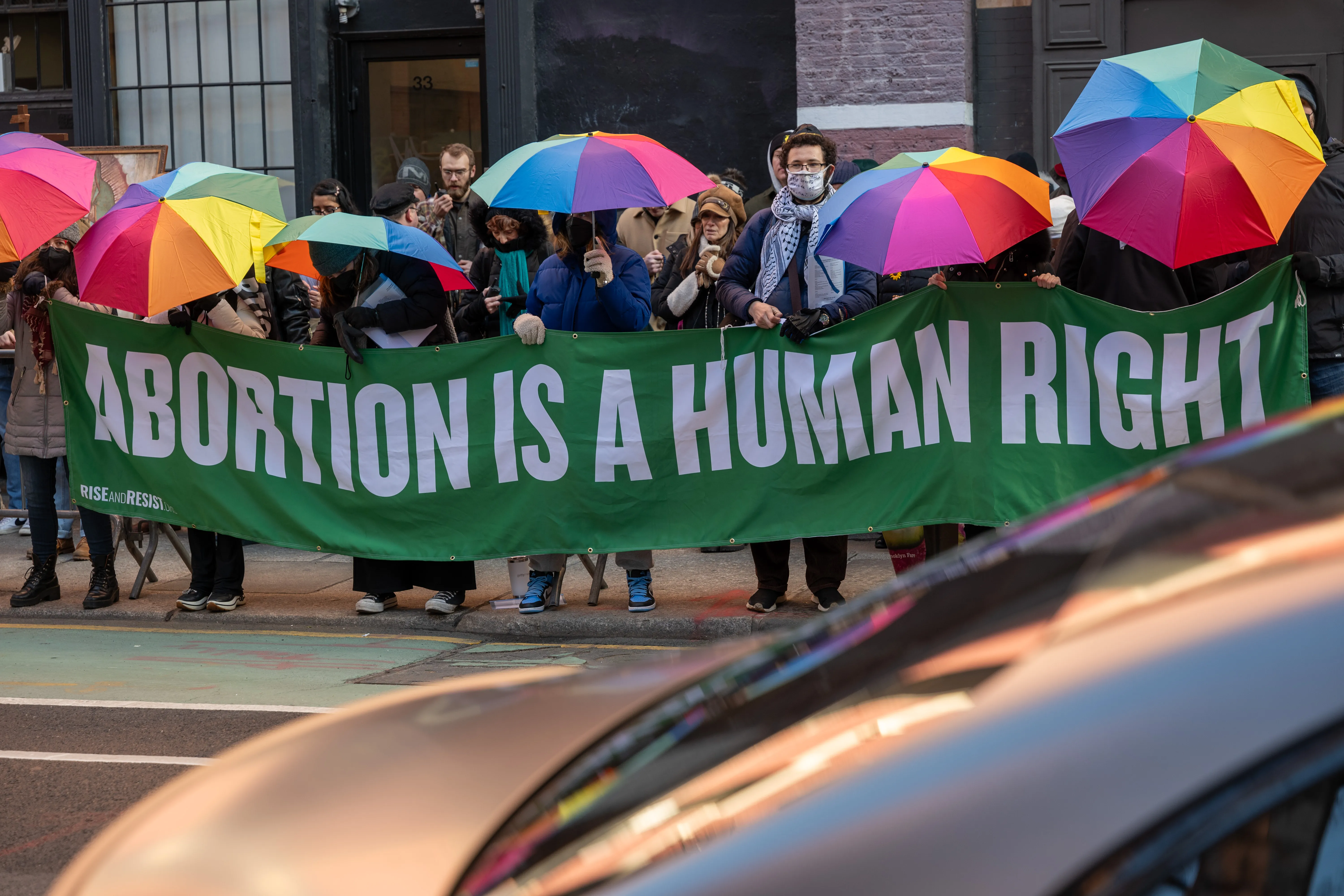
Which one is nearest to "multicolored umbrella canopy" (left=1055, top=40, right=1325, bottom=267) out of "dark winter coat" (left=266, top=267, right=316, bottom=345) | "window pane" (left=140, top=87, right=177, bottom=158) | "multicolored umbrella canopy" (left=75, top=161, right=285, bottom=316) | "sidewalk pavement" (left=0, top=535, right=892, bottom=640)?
"sidewalk pavement" (left=0, top=535, right=892, bottom=640)

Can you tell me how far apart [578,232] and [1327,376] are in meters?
3.97

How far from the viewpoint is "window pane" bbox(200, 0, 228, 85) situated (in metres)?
13.1

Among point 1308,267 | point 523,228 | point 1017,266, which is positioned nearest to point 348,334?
point 523,228

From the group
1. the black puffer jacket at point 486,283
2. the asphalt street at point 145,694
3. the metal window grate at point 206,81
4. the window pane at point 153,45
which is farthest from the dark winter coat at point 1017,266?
the window pane at point 153,45

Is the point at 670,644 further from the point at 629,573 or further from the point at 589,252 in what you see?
the point at 589,252

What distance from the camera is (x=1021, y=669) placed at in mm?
1363

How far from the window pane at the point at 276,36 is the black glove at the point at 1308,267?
30.3ft

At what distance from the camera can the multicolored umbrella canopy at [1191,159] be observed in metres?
6.31

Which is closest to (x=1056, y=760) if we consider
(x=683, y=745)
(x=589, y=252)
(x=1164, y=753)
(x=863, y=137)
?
(x=1164, y=753)

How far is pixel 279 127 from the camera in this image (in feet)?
43.1

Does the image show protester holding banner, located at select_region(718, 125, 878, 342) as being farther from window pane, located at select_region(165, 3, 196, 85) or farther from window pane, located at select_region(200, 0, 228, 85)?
window pane, located at select_region(165, 3, 196, 85)

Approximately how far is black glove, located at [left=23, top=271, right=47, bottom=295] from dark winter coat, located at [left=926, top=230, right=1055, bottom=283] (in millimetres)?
5398

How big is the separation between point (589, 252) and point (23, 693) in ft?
11.8

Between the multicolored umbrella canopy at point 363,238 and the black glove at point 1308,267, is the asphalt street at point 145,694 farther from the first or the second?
the black glove at point 1308,267
